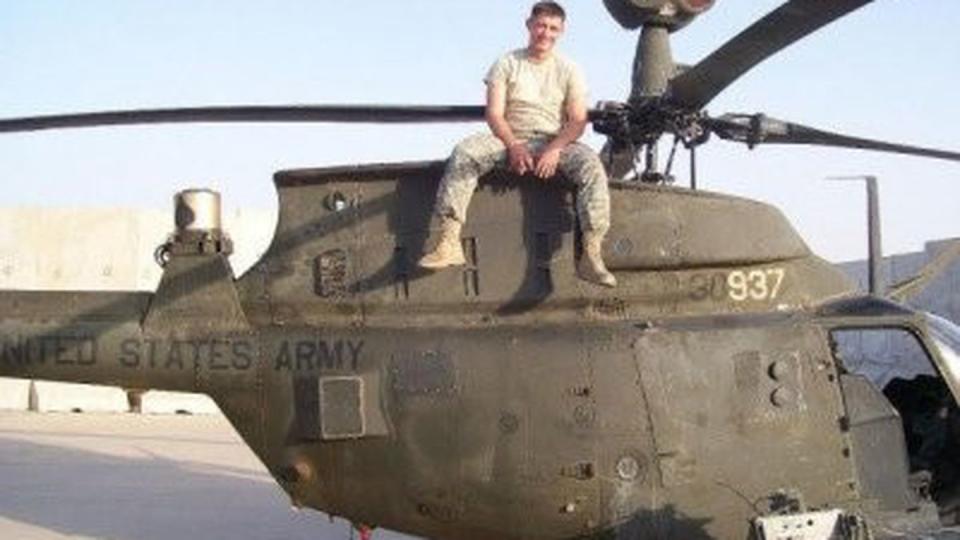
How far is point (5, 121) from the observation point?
630 cm

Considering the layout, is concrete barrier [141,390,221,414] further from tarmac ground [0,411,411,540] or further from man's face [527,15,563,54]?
man's face [527,15,563,54]

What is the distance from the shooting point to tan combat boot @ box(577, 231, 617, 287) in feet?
19.3

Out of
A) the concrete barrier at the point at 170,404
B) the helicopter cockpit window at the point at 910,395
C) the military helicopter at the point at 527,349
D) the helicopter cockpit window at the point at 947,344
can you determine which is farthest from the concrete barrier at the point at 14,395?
the helicopter cockpit window at the point at 947,344

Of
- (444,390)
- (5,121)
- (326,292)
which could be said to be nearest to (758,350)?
(444,390)

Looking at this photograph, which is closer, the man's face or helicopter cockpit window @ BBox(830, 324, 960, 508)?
the man's face

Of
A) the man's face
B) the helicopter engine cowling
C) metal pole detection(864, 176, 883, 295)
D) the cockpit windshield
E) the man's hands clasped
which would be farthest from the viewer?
metal pole detection(864, 176, 883, 295)

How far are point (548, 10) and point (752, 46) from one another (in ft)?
3.99

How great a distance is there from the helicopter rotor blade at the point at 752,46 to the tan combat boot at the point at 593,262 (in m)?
0.93

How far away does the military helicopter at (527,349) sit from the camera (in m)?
6.10

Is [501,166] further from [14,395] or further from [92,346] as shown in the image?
[14,395]

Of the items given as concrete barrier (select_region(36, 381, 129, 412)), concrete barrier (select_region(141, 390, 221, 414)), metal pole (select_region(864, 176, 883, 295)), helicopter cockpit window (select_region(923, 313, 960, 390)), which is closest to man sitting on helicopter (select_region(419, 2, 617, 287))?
helicopter cockpit window (select_region(923, 313, 960, 390))

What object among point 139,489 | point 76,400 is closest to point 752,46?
point 139,489

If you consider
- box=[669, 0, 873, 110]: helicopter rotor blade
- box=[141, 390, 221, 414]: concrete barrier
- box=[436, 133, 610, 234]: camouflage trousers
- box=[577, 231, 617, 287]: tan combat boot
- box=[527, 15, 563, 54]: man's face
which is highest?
box=[527, 15, 563, 54]: man's face

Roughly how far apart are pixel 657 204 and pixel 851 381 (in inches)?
62.0
